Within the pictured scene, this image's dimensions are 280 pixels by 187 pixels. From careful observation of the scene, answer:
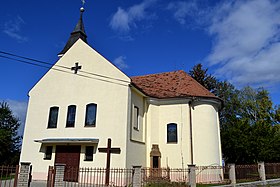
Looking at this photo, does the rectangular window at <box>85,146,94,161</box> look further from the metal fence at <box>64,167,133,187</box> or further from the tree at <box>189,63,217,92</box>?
the tree at <box>189,63,217,92</box>

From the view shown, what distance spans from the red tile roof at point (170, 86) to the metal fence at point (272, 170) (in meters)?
6.21

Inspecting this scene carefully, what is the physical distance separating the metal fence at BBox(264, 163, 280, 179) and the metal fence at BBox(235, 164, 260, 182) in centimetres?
101

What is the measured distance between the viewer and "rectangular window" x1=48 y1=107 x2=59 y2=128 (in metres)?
18.5

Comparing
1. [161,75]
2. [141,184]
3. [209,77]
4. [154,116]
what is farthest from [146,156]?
[209,77]

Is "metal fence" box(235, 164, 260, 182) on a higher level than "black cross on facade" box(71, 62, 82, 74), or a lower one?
lower

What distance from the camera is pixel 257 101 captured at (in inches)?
1476

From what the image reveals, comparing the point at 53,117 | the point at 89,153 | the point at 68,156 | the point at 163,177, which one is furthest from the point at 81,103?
the point at 163,177

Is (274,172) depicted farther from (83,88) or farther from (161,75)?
(83,88)

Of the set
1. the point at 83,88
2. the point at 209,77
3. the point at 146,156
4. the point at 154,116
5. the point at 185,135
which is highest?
the point at 209,77

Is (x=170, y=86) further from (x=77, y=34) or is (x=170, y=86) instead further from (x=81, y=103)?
(x=77, y=34)

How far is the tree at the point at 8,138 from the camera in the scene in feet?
86.3

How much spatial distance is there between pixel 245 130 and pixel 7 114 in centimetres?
2647

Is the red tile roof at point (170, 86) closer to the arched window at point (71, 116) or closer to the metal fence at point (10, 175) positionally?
the arched window at point (71, 116)

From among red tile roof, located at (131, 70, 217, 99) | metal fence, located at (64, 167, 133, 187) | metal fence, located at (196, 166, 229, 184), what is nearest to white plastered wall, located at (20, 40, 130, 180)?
metal fence, located at (64, 167, 133, 187)
